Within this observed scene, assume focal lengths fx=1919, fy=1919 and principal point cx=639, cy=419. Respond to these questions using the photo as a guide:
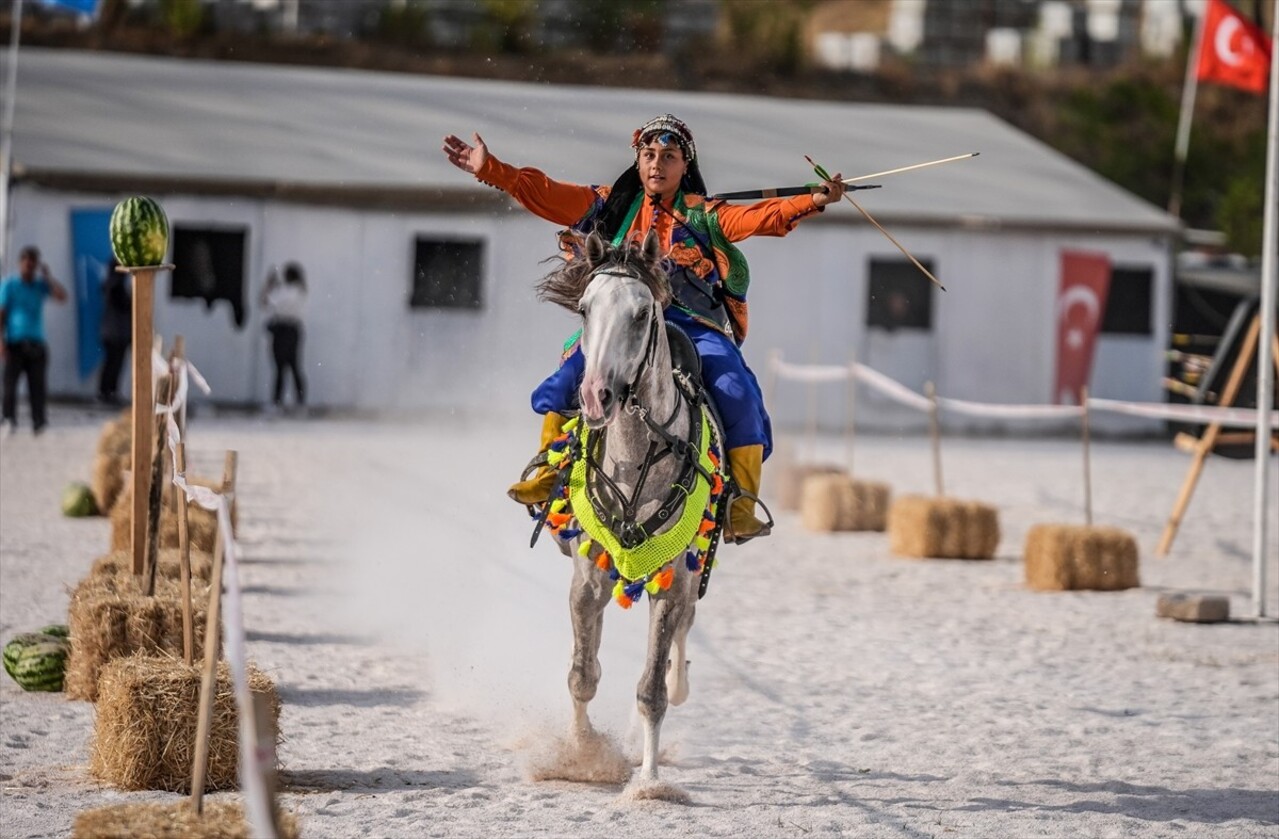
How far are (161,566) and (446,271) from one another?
1894 centimetres

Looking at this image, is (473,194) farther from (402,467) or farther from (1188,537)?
(1188,537)

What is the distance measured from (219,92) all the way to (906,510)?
21258 mm

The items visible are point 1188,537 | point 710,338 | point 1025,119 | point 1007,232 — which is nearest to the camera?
point 710,338

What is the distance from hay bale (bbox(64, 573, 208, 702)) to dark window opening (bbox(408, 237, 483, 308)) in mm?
19560

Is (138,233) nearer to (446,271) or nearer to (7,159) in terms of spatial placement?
(7,159)

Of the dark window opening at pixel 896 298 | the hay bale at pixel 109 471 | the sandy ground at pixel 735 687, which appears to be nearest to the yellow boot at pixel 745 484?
the sandy ground at pixel 735 687

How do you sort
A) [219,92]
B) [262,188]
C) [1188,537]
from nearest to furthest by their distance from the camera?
[1188,537]
[262,188]
[219,92]

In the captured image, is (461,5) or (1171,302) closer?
(1171,302)

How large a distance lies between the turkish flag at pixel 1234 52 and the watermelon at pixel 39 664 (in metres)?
15.9

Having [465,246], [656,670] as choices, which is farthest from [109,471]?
[465,246]

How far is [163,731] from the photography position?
7.11 metres

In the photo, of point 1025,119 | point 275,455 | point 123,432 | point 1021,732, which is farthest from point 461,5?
point 1021,732

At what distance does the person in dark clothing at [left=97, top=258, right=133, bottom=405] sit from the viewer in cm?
2556

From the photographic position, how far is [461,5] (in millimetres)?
57688
